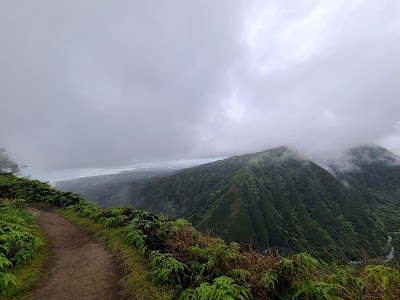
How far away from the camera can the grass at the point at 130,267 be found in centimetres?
764

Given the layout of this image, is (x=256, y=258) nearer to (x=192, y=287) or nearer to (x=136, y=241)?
(x=192, y=287)

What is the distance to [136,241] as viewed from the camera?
11250mm

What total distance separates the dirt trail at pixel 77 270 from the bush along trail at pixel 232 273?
0.82m

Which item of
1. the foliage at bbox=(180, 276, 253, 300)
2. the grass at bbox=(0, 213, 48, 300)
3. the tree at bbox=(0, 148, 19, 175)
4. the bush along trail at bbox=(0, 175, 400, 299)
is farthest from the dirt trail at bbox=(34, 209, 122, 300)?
the tree at bbox=(0, 148, 19, 175)

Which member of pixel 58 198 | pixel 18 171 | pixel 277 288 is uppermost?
pixel 18 171

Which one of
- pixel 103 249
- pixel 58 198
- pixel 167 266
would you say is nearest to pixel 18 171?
pixel 58 198

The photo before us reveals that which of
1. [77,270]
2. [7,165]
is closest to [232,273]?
[77,270]

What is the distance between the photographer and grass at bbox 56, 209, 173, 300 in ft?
25.1

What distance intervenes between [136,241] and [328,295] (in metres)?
8.19

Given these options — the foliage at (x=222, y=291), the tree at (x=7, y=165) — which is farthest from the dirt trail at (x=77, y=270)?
the tree at (x=7, y=165)

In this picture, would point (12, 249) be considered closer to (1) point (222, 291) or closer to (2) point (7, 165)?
(1) point (222, 291)

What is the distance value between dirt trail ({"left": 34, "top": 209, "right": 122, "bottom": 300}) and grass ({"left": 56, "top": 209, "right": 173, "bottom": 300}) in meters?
0.35

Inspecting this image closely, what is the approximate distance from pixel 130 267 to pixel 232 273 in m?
4.36

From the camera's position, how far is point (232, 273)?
24.4 ft
